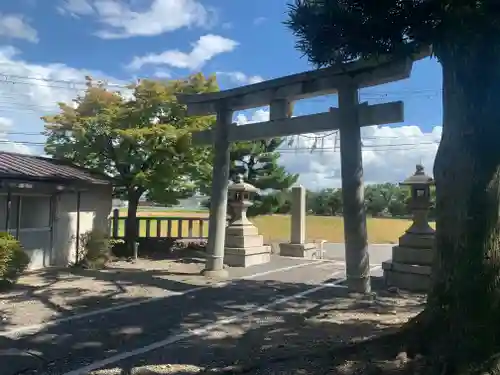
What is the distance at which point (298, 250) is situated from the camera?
15656 millimetres

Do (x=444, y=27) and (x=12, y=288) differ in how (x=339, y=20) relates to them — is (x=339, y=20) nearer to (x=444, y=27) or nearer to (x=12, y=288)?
(x=444, y=27)

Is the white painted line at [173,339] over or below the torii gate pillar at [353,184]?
below

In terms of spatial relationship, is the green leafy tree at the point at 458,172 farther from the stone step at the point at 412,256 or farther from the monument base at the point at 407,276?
the stone step at the point at 412,256

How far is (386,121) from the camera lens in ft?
26.6

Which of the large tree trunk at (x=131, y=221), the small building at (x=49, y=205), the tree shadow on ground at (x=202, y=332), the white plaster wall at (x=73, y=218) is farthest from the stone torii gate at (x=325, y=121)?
the large tree trunk at (x=131, y=221)

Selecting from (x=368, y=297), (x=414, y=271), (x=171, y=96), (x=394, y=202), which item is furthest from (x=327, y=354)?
(x=394, y=202)

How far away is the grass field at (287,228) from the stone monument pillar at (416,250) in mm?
8531

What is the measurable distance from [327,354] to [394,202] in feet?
124

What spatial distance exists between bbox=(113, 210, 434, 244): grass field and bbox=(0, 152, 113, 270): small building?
2.53 metres

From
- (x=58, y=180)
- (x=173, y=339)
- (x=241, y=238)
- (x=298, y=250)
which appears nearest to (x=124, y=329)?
(x=173, y=339)

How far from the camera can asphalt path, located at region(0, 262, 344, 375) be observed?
4.97 m

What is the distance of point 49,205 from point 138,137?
292cm

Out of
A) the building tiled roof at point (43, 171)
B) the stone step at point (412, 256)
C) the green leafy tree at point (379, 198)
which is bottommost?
the stone step at point (412, 256)

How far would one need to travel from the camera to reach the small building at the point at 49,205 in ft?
35.3
